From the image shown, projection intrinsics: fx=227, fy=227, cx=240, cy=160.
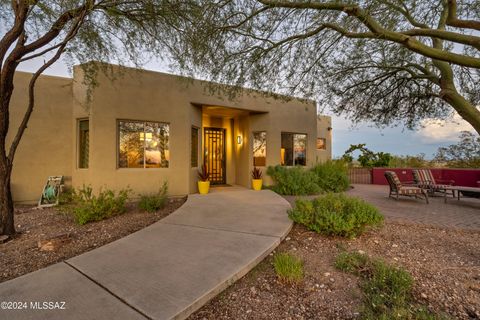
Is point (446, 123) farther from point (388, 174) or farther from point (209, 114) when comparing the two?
point (209, 114)

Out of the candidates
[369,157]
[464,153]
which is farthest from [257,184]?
[464,153]

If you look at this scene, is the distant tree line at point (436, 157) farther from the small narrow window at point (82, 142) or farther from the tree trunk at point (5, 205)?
the tree trunk at point (5, 205)

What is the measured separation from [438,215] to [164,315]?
7.02 metres

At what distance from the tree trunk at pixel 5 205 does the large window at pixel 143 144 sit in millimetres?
3140

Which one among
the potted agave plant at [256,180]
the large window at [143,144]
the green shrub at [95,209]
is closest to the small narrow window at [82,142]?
the large window at [143,144]

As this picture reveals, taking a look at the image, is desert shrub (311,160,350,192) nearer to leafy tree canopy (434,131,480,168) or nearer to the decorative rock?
leafy tree canopy (434,131,480,168)

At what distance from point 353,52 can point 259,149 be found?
527cm

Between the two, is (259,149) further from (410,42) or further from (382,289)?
(382,289)

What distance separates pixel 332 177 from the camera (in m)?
10.2

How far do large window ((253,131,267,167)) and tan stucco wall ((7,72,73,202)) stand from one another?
23.1ft

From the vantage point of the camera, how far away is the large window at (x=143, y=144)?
295 inches

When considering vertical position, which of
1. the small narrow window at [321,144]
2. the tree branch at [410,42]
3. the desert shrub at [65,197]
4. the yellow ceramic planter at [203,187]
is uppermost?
the tree branch at [410,42]

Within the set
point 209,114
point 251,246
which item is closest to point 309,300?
point 251,246

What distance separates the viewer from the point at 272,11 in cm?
475
